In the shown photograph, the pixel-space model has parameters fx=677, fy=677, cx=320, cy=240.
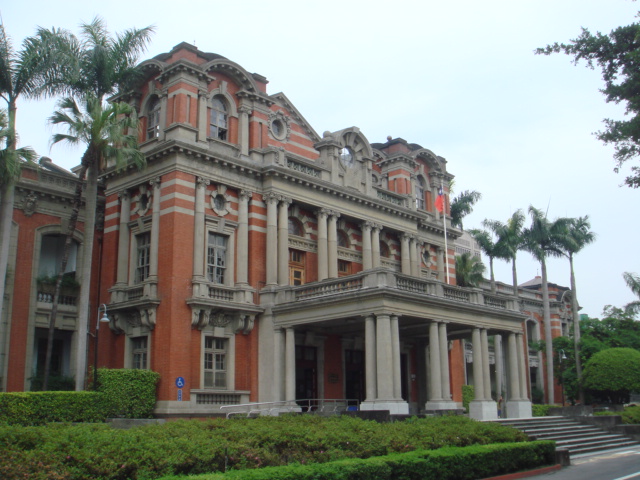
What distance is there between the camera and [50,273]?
32062 mm

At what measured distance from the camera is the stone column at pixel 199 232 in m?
29.0

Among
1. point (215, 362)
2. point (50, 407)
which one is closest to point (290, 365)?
point (215, 362)

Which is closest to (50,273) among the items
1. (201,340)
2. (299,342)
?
(201,340)

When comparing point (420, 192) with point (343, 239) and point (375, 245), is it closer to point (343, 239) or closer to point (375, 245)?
point (375, 245)

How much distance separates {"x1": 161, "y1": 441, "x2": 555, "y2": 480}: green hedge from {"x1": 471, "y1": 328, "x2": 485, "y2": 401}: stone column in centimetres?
965

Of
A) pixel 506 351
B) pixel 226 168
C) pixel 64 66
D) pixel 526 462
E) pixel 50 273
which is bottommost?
pixel 526 462

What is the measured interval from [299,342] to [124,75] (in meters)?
14.5

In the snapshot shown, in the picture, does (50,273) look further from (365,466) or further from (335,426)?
(365,466)

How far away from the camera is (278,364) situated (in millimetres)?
30109

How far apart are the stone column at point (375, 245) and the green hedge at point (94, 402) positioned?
45.7 ft

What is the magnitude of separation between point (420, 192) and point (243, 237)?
15811mm

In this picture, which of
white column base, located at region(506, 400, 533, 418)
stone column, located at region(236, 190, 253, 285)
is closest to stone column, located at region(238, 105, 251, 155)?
stone column, located at region(236, 190, 253, 285)

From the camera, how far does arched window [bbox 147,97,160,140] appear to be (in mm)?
31781

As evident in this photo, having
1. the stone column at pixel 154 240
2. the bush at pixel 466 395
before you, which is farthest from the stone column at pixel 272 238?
the bush at pixel 466 395
